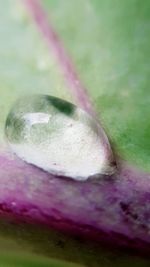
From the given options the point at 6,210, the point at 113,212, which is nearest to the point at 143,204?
the point at 113,212

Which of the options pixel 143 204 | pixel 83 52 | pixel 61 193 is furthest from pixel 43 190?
pixel 83 52

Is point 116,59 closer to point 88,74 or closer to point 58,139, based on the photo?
point 88,74

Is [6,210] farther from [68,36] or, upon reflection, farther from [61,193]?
[68,36]

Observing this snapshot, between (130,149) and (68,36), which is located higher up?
(68,36)

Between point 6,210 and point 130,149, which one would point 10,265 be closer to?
point 6,210

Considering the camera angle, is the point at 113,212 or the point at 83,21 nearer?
the point at 113,212

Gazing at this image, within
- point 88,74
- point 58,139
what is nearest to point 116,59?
point 88,74

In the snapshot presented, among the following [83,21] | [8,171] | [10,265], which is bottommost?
[10,265]
